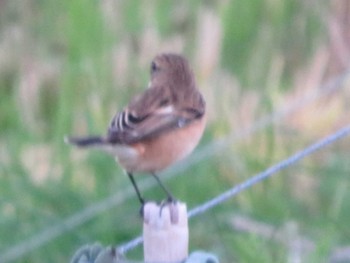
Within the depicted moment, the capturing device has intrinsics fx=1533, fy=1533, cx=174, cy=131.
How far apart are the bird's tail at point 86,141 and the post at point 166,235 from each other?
2.02 ft

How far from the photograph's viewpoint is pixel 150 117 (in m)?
4.65

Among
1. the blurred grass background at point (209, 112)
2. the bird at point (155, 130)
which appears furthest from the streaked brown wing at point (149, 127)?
the blurred grass background at point (209, 112)

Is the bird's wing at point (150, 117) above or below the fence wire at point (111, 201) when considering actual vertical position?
below

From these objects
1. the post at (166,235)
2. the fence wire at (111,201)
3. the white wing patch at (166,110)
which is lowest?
the post at (166,235)

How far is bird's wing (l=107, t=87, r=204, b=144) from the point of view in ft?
15.0

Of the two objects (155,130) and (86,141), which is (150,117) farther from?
(86,141)

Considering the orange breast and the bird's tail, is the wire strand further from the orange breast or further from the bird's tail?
the bird's tail

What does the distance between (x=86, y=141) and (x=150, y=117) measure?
290 millimetres

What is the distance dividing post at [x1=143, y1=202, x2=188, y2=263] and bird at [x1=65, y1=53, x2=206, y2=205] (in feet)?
2.16

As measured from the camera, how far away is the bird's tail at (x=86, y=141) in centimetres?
437

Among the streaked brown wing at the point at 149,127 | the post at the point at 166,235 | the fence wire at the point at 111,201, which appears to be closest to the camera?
the post at the point at 166,235

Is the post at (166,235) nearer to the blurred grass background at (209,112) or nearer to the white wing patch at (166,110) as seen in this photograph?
the white wing patch at (166,110)

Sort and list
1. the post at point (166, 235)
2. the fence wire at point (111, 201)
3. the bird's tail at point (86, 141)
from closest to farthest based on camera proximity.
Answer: the post at point (166, 235), the bird's tail at point (86, 141), the fence wire at point (111, 201)

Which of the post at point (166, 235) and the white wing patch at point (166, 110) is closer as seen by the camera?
the post at point (166, 235)
